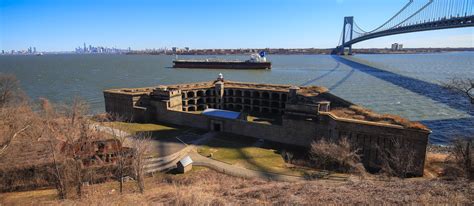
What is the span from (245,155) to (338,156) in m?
10.5

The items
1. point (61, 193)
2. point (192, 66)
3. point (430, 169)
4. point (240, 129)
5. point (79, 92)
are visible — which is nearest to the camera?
point (61, 193)

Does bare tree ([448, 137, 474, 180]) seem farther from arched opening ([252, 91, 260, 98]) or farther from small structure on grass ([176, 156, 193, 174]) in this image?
arched opening ([252, 91, 260, 98])

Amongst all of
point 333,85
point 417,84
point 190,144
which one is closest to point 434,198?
point 190,144

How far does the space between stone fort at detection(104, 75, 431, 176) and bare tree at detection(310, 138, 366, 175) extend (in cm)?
180

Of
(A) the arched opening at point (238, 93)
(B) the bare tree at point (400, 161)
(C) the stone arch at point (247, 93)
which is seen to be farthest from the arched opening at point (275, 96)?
(B) the bare tree at point (400, 161)

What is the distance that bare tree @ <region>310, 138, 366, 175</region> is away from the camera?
30.2 meters

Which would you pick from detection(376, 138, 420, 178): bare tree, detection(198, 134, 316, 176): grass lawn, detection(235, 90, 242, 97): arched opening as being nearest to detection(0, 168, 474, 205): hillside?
detection(198, 134, 316, 176): grass lawn

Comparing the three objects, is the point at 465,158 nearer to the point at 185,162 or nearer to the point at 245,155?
the point at 245,155

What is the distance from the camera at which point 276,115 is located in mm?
53156

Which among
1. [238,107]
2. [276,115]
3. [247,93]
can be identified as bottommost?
[276,115]

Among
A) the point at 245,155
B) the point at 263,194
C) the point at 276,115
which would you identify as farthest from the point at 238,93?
the point at 263,194

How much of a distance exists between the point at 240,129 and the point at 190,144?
26.2 ft

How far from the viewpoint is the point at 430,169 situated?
3120cm

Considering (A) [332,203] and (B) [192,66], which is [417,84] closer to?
(A) [332,203]
